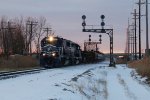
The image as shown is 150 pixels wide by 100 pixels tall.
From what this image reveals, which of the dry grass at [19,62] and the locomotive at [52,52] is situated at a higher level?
the locomotive at [52,52]

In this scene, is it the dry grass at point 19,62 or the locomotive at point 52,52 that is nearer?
the locomotive at point 52,52

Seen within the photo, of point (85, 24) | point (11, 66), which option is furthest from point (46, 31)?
point (11, 66)

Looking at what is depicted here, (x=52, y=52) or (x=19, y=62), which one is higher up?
(x=52, y=52)

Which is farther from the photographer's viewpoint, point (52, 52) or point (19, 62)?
point (19, 62)

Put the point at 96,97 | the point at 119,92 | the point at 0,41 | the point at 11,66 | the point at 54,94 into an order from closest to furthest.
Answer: the point at 54,94 → the point at 96,97 → the point at 119,92 → the point at 11,66 → the point at 0,41

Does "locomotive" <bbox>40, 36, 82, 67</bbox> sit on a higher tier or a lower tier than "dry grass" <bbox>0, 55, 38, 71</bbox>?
higher

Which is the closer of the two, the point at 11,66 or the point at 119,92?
the point at 119,92

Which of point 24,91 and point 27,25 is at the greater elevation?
point 27,25

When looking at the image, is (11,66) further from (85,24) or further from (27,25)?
(27,25)

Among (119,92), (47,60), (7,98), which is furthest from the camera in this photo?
(47,60)

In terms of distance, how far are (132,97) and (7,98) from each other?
766cm

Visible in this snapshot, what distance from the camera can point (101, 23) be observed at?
67.9 m

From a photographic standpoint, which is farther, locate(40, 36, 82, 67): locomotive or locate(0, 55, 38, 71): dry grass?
locate(0, 55, 38, 71): dry grass

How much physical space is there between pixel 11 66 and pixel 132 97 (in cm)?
3765
